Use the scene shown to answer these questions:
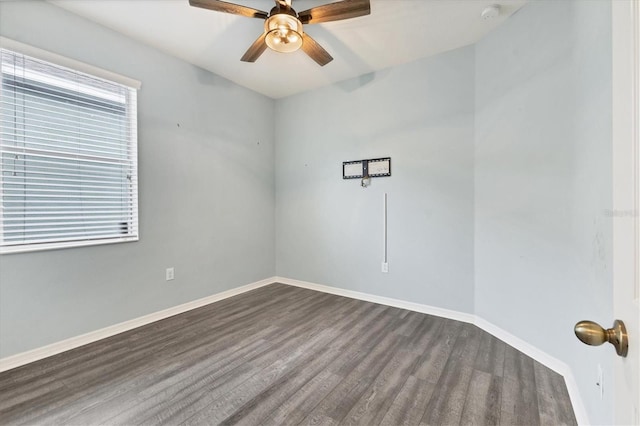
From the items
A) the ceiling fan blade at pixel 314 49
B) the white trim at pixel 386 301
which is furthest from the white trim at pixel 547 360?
the ceiling fan blade at pixel 314 49

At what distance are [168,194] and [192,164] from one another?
1.44 ft

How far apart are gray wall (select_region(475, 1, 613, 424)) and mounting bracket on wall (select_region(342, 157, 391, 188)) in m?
0.95

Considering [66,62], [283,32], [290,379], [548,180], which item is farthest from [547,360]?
[66,62]

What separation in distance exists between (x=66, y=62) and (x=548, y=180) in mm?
3815

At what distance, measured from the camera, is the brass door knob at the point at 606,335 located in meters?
0.54

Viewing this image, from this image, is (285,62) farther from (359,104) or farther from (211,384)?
(211,384)

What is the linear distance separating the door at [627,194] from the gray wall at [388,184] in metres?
2.26

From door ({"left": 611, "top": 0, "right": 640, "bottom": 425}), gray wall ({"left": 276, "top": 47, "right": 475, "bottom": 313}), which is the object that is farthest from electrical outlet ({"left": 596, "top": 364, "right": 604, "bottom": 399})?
gray wall ({"left": 276, "top": 47, "right": 475, "bottom": 313})

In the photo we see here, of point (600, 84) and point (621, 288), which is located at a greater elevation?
point (600, 84)

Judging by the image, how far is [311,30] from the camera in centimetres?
245

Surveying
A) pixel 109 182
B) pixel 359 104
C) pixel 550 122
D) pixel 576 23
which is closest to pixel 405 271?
pixel 550 122

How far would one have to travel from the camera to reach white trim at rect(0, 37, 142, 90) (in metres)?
1.93

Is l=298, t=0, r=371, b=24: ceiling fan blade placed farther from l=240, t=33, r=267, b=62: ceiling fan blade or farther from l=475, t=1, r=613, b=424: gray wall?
l=475, t=1, r=613, b=424: gray wall

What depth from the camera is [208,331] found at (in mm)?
2523
